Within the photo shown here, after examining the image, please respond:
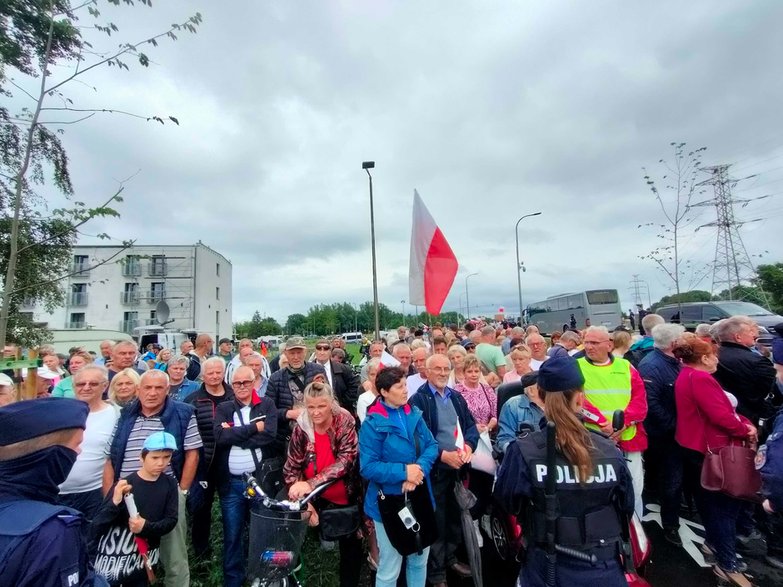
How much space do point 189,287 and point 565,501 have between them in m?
45.8

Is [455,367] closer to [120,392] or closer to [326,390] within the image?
[326,390]

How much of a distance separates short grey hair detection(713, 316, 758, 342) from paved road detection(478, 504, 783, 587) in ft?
6.94

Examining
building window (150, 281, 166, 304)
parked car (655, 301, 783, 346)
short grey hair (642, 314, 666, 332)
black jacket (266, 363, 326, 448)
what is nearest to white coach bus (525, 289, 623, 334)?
parked car (655, 301, 783, 346)

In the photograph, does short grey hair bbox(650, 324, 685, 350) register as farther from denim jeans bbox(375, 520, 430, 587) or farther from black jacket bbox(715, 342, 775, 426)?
denim jeans bbox(375, 520, 430, 587)

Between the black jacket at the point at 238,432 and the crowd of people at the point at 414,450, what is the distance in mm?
12

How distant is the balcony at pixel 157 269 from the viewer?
42.1 meters

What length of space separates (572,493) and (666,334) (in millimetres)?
3266

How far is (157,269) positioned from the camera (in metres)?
42.4

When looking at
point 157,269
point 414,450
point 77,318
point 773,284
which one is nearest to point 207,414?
point 414,450

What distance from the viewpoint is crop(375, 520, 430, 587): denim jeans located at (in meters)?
2.94

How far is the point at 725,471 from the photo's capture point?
335 centimetres

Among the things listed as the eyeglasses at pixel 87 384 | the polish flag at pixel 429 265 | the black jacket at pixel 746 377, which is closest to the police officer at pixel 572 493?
the black jacket at pixel 746 377

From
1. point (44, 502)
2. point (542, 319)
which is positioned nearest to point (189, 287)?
point (542, 319)

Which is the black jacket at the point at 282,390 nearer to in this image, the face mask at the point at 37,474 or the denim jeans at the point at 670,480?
the face mask at the point at 37,474
